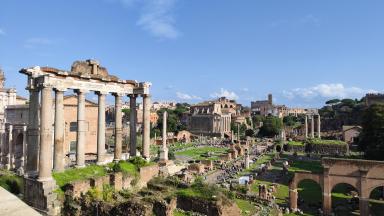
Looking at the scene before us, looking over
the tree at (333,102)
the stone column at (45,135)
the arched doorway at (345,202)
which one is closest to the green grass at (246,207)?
the arched doorway at (345,202)

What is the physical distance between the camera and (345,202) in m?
27.9

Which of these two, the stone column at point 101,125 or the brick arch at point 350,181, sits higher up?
the stone column at point 101,125

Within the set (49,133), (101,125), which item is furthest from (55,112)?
(101,125)

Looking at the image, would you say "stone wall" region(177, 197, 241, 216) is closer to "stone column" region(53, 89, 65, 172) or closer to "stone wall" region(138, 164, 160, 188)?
"stone wall" region(138, 164, 160, 188)

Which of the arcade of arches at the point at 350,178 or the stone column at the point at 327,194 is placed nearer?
the arcade of arches at the point at 350,178

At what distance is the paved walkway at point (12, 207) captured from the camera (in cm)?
375

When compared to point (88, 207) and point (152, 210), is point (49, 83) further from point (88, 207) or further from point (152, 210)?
point (152, 210)

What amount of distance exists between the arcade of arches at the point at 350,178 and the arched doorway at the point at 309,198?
1017 mm

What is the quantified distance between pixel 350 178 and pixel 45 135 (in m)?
19.9

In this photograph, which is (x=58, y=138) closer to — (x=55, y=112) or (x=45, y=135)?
(x=55, y=112)

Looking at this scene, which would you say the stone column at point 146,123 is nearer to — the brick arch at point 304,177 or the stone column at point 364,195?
the brick arch at point 304,177

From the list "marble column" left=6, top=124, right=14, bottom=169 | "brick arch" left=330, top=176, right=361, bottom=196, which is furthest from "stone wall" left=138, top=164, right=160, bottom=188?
"marble column" left=6, top=124, right=14, bottom=169

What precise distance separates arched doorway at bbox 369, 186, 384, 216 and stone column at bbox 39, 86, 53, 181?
2137cm

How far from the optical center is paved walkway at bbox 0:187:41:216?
3748 mm
